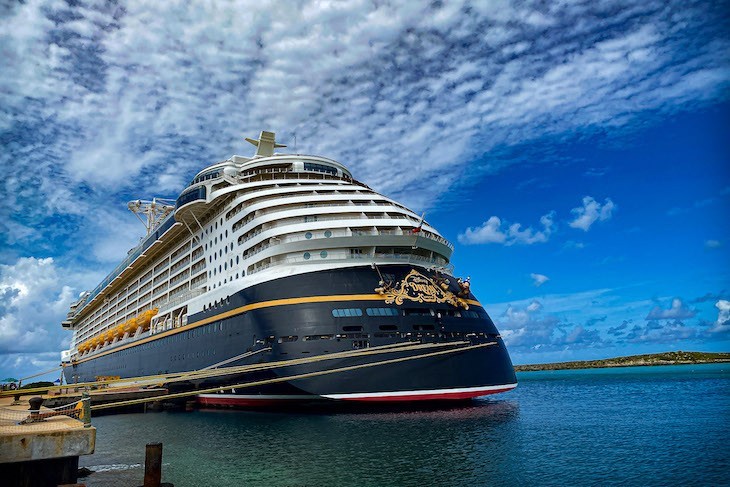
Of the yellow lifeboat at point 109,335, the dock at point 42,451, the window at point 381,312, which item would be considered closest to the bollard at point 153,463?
the dock at point 42,451

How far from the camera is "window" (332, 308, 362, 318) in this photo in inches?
971

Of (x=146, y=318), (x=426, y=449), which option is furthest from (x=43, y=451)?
(x=146, y=318)

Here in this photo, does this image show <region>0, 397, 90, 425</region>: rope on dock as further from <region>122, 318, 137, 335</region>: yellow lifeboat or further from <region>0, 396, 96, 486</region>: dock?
<region>122, 318, 137, 335</region>: yellow lifeboat

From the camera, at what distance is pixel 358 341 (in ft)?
79.6

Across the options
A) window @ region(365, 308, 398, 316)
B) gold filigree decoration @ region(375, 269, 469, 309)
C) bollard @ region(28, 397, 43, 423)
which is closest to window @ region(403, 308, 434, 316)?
gold filigree decoration @ region(375, 269, 469, 309)

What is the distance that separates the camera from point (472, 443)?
18312mm

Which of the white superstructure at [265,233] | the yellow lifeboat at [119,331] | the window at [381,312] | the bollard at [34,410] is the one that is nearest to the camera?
the bollard at [34,410]

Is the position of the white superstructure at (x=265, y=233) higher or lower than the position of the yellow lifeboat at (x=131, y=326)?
higher

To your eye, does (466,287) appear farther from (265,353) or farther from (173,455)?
(173,455)

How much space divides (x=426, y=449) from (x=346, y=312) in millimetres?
8942

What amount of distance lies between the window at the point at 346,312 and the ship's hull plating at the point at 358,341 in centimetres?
5

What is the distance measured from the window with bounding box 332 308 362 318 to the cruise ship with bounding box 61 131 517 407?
0.05 meters

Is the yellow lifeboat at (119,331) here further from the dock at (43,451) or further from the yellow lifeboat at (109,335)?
the dock at (43,451)

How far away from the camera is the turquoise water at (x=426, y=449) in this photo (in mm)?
14641
